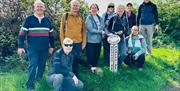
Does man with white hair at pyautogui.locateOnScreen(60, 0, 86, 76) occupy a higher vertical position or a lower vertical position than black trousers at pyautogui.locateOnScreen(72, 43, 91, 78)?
higher

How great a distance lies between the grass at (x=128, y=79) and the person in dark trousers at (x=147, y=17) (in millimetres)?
701

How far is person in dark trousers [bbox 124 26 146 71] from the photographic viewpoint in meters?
11.3

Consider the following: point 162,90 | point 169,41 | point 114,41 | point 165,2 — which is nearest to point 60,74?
point 114,41

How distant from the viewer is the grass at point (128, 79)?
10.2 meters

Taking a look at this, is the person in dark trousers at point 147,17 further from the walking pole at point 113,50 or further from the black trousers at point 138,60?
the walking pole at point 113,50

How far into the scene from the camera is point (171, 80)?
37.8ft

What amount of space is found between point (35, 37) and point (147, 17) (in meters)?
3.78

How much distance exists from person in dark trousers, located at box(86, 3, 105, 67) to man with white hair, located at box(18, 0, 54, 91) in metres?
1.08

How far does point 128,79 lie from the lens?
10984mm

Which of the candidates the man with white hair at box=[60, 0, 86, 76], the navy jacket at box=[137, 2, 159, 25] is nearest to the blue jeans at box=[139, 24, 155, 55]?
the navy jacket at box=[137, 2, 159, 25]

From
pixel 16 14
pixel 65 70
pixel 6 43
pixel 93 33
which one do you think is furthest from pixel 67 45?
pixel 16 14

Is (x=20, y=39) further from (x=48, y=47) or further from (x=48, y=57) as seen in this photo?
(x=48, y=57)

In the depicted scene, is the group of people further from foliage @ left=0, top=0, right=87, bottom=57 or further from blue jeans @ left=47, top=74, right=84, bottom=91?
foliage @ left=0, top=0, right=87, bottom=57

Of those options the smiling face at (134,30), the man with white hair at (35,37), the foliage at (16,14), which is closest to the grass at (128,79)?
the man with white hair at (35,37)
